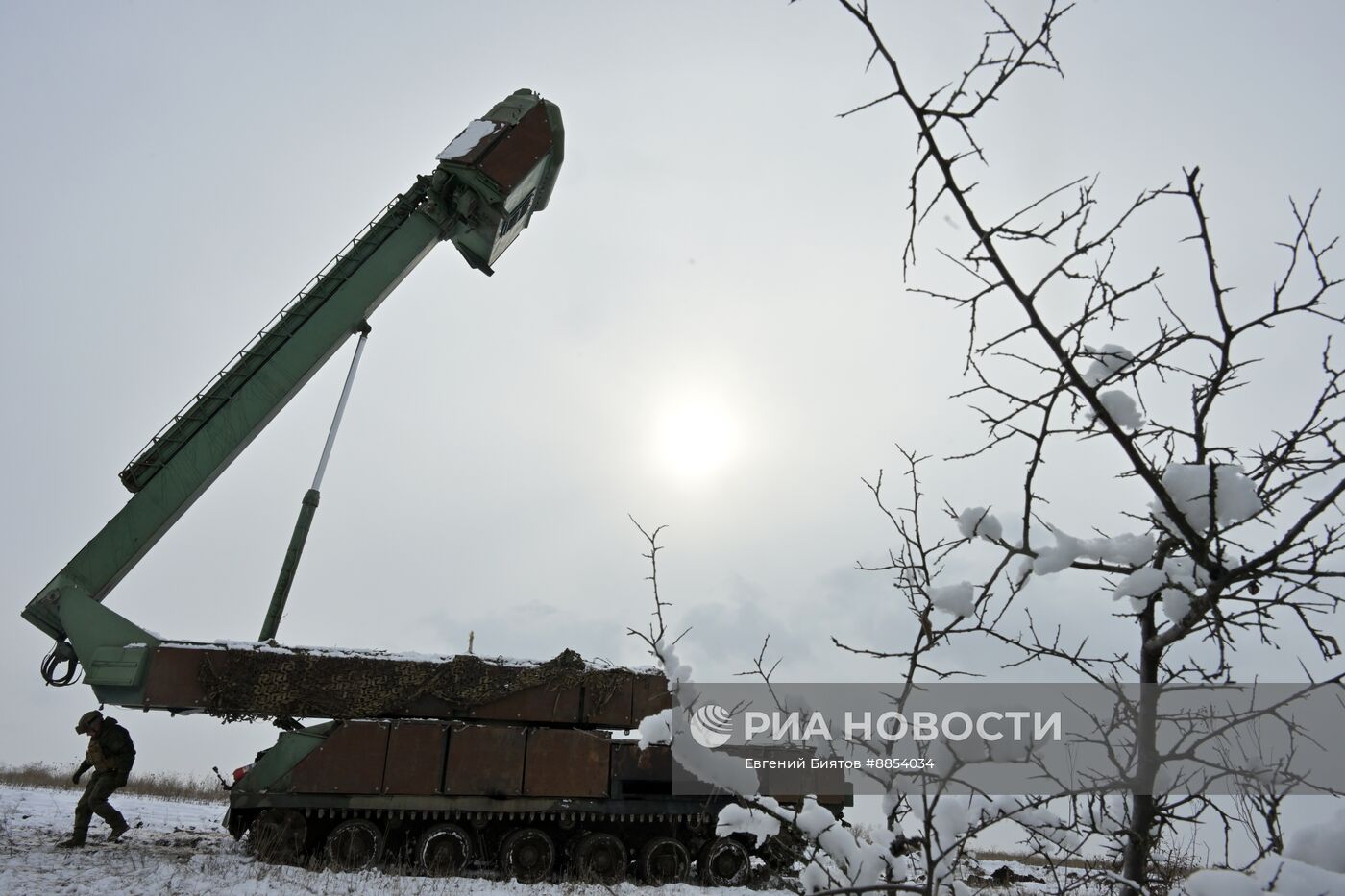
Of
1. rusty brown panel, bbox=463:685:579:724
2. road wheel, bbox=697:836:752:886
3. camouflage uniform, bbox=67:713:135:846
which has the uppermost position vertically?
rusty brown panel, bbox=463:685:579:724

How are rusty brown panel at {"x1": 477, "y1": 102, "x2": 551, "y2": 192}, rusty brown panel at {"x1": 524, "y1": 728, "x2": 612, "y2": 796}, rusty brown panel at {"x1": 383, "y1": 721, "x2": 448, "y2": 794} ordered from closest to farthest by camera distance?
1. rusty brown panel at {"x1": 383, "y1": 721, "x2": 448, "y2": 794}
2. rusty brown panel at {"x1": 524, "y1": 728, "x2": 612, "y2": 796}
3. rusty brown panel at {"x1": 477, "y1": 102, "x2": 551, "y2": 192}

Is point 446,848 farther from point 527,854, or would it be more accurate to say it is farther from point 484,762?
point 484,762

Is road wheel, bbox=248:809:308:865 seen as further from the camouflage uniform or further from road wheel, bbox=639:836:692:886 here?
road wheel, bbox=639:836:692:886

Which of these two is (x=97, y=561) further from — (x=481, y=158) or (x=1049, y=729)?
(x=1049, y=729)

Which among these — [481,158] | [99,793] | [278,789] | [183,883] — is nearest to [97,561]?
Answer: [99,793]

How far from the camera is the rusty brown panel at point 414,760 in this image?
9.69 meters

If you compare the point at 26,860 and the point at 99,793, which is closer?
the point at 26,860

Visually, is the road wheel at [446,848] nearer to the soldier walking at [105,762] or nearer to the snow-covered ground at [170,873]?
the snow-covered ground at [170,873]

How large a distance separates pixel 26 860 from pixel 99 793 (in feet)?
4.67

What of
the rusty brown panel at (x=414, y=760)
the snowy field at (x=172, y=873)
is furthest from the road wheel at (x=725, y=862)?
the rusty brown panel at (x=414, y=760)

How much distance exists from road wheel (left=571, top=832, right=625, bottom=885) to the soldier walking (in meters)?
5.37

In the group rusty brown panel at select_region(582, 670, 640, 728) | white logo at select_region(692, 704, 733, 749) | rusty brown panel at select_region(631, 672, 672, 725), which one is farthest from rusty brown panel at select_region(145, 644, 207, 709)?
white logo at select_region(692, 704, 733, 749)

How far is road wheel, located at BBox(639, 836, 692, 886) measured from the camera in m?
9.97

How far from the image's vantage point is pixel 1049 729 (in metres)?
1.92
